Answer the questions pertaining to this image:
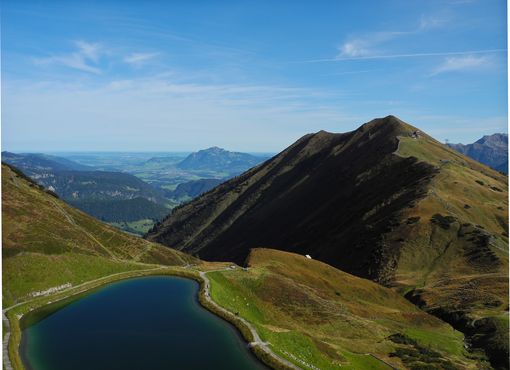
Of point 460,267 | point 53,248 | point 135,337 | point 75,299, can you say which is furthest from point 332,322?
point 460,267

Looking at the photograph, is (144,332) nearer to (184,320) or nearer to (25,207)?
(184,320)

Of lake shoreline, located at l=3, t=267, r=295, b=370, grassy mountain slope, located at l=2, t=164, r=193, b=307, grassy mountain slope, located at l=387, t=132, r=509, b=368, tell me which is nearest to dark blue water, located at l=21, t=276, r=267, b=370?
lake shoreline, located at l=3, t=267, r=295, b=370

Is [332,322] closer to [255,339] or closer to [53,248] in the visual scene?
[255,339]

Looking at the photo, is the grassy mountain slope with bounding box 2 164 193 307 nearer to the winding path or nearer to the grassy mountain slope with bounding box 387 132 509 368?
the winding path

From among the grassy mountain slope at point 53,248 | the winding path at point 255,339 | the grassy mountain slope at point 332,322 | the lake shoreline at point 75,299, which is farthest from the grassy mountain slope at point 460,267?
the grassy mountain slope at point 53,248

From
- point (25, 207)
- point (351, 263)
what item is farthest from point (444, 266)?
point (25, 207)

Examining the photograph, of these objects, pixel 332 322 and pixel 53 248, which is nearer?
pixel 332 322

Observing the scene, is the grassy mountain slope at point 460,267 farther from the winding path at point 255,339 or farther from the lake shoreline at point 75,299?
the lake shoreline at point 75,299
